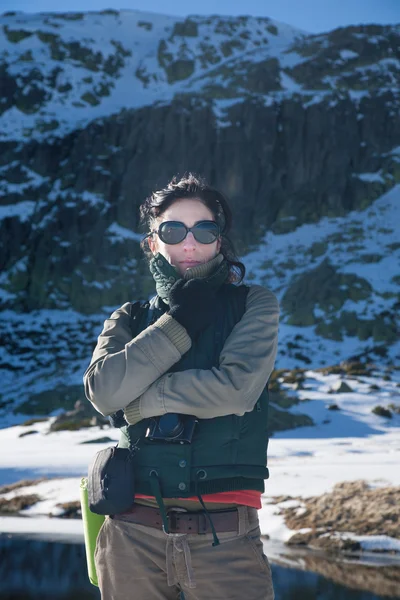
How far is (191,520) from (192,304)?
28.2 inches

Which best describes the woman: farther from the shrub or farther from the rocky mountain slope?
the rocky mountain slope

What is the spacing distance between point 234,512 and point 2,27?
116430 millimetres

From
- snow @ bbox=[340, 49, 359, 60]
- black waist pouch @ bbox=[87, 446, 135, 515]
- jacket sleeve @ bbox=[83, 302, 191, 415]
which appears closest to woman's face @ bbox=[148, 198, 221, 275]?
jacket sleeve @ bbox=[83, 302, 191, 415]

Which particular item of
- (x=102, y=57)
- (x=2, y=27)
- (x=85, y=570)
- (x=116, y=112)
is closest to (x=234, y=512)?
(x=85, y=570)

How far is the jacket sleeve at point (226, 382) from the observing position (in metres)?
2.20

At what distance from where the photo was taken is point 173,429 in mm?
2170

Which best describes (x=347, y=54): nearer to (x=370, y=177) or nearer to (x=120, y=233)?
(x=370, y=177)

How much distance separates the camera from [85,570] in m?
6.41

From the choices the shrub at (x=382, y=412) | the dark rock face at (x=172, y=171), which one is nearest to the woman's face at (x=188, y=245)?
the shrub at (x=382, y=412)

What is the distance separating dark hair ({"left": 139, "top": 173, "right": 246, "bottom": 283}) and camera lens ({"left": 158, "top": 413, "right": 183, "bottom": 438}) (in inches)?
28.2

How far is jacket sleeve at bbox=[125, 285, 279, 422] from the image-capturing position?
7.20ft

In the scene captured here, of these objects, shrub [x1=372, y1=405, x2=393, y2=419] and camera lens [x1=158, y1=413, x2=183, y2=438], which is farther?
shrub [x1=372, y1=405, x2=393, y2=419]

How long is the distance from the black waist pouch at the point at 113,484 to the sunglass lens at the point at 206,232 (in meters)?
0.83

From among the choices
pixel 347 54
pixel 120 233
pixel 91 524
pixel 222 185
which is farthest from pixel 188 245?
pixel 347 54
